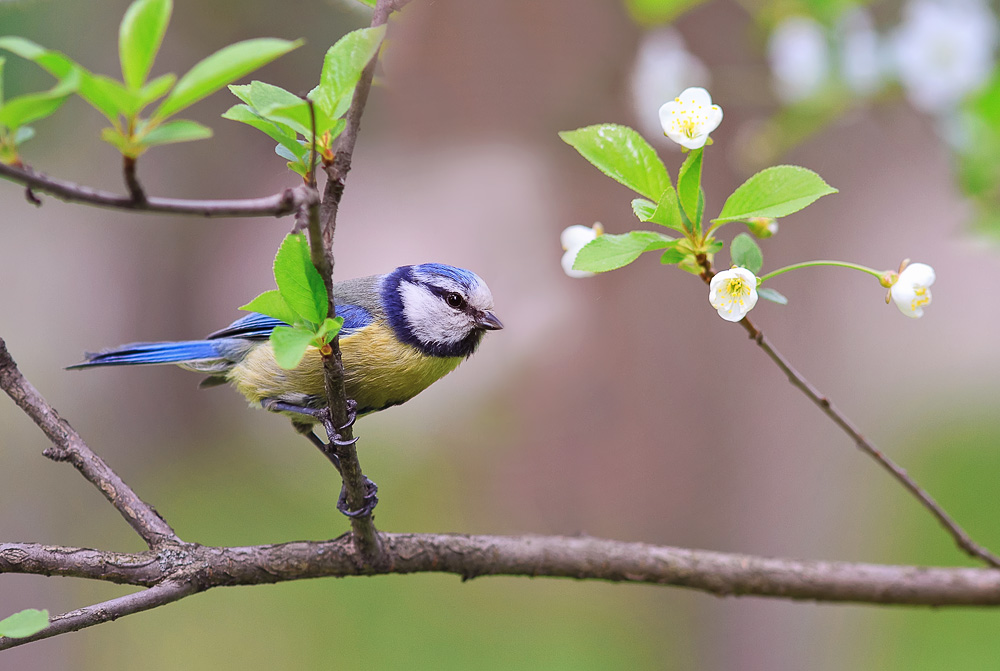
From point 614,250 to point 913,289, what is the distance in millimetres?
443

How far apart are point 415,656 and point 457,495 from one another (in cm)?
86

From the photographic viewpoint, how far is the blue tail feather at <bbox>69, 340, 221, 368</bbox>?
199cm

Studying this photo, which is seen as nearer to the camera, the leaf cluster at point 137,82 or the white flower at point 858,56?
the leaf cluster at point 137,82

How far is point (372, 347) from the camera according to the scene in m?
1.82

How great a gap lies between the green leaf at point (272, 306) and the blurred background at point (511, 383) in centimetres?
166

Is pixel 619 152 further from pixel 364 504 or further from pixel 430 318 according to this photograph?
pixel 430 318

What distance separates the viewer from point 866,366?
550 cm

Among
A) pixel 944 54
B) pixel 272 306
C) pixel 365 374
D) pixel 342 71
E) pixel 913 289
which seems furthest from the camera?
pixel 944 54

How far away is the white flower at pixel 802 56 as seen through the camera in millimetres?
2006

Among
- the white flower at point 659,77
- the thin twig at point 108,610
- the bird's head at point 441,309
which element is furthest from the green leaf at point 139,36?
the white flower at point 659,77

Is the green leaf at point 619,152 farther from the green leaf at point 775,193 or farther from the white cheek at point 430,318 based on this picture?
the white cheek at point 430,318

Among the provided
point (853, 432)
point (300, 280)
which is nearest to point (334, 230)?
point (300, 280)

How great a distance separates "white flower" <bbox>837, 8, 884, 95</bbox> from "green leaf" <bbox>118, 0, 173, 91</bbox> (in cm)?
169

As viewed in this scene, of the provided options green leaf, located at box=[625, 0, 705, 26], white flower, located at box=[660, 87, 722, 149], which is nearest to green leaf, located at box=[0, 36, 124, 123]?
white flower, located at box=[660, 87, 722, 149]
